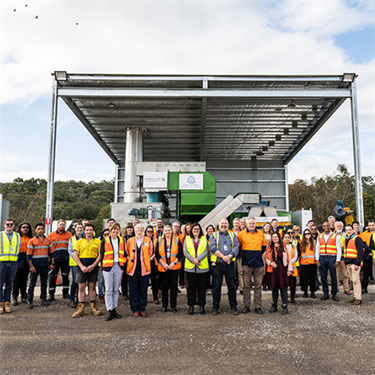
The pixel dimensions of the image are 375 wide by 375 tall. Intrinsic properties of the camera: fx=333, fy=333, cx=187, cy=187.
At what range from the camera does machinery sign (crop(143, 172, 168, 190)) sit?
16828mm

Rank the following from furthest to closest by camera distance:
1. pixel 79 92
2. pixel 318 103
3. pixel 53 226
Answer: pixel 318 103
pixel 79 92
pixel 53 226

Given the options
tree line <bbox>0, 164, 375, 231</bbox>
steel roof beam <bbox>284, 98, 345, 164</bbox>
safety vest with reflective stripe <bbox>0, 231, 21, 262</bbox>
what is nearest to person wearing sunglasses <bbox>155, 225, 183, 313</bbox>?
safety vest with reflective stripe <bbox>0, 231, 21, 262</bbox>

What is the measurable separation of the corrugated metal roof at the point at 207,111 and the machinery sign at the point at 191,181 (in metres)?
3.57

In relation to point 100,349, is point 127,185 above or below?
above

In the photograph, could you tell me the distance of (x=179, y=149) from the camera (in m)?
25.2

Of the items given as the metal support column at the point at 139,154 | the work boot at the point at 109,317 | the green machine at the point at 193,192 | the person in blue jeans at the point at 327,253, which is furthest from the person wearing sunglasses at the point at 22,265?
the metal support column at the point at 139,154

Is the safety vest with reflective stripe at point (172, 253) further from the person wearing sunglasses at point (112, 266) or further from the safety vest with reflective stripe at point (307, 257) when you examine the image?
the safety vest with reflective stripe at point (307, 257)

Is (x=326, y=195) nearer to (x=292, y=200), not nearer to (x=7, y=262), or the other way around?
(x=292, y=200)

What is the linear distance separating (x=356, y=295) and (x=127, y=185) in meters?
13.2

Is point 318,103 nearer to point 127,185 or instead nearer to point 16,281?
point 127,185

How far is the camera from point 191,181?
652 inches

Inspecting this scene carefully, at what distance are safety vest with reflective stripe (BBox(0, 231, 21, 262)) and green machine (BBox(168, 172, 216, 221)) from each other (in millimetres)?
9808

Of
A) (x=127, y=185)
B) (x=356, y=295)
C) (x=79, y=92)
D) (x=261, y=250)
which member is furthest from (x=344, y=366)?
(x=127, y=185)

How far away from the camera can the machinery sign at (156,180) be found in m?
16.8
